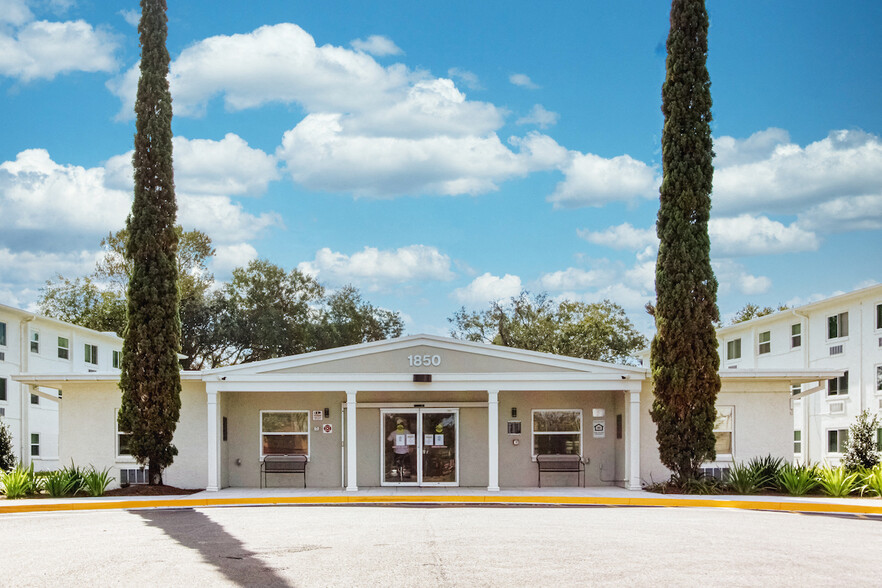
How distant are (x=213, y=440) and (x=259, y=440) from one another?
1814mm

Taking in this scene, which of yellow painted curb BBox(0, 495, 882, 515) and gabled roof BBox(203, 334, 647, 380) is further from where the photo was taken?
gabled roof BBox(203, 334, 647, 380)

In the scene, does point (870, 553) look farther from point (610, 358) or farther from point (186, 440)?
point (610, 358)

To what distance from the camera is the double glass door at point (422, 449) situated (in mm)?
23359

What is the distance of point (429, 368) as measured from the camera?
22.0 metres

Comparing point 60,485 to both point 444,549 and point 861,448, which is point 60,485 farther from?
point 861,448

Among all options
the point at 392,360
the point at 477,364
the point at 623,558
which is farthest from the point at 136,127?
the point at 623,558

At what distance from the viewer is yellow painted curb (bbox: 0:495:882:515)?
699 inches

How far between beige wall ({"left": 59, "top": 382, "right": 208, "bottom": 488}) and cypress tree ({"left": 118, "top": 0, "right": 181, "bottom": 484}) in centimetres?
81

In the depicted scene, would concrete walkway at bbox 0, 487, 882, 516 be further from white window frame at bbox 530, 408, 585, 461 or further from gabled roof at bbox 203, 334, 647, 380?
gabled roof at bbox 203, 334, 647, 380

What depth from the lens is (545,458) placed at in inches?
908

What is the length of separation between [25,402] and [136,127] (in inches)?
640

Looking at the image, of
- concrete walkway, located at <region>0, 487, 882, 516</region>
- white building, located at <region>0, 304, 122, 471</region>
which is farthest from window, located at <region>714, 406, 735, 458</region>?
white building, located at <region>0, 304, 122, 471</region>

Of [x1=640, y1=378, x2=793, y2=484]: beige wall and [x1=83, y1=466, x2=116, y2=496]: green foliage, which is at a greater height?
[x1=640, y1=378, x2=793, y2=484]: beige wall

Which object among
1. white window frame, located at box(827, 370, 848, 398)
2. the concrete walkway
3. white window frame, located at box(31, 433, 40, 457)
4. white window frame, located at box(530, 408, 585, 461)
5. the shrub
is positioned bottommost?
white window frame, located at box(31, 433, 40, 457)
